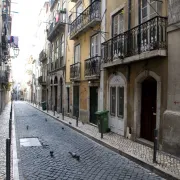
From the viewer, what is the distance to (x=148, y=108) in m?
10.4

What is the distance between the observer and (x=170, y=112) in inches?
330

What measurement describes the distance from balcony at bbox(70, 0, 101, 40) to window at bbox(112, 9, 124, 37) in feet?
5.87

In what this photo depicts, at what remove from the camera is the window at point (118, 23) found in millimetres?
12486

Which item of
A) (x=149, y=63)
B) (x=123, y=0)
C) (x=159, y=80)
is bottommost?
(x=159, y=80)

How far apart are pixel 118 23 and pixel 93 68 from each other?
334 cm

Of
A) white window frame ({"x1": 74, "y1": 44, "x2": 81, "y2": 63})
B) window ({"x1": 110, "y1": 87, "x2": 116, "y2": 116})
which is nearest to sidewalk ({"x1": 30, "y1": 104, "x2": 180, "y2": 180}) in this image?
window ({"x1": 110, "y1": 87, "x2": 116, "y2": 116})

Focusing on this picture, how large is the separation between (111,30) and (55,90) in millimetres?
16647

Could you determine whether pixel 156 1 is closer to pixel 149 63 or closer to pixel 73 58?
pixel 149 63

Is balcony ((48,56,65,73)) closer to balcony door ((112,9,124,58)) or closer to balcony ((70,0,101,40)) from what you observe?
balcony ((70,0,101,40))

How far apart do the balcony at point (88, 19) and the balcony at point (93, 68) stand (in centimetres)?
199

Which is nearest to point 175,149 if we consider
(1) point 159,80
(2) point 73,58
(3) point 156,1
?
(1) point 159,80

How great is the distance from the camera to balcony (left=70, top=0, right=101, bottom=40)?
15.1m

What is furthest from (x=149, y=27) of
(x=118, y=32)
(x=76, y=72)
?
(x=76, y=72)

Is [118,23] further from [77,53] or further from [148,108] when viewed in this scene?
[77,53]
